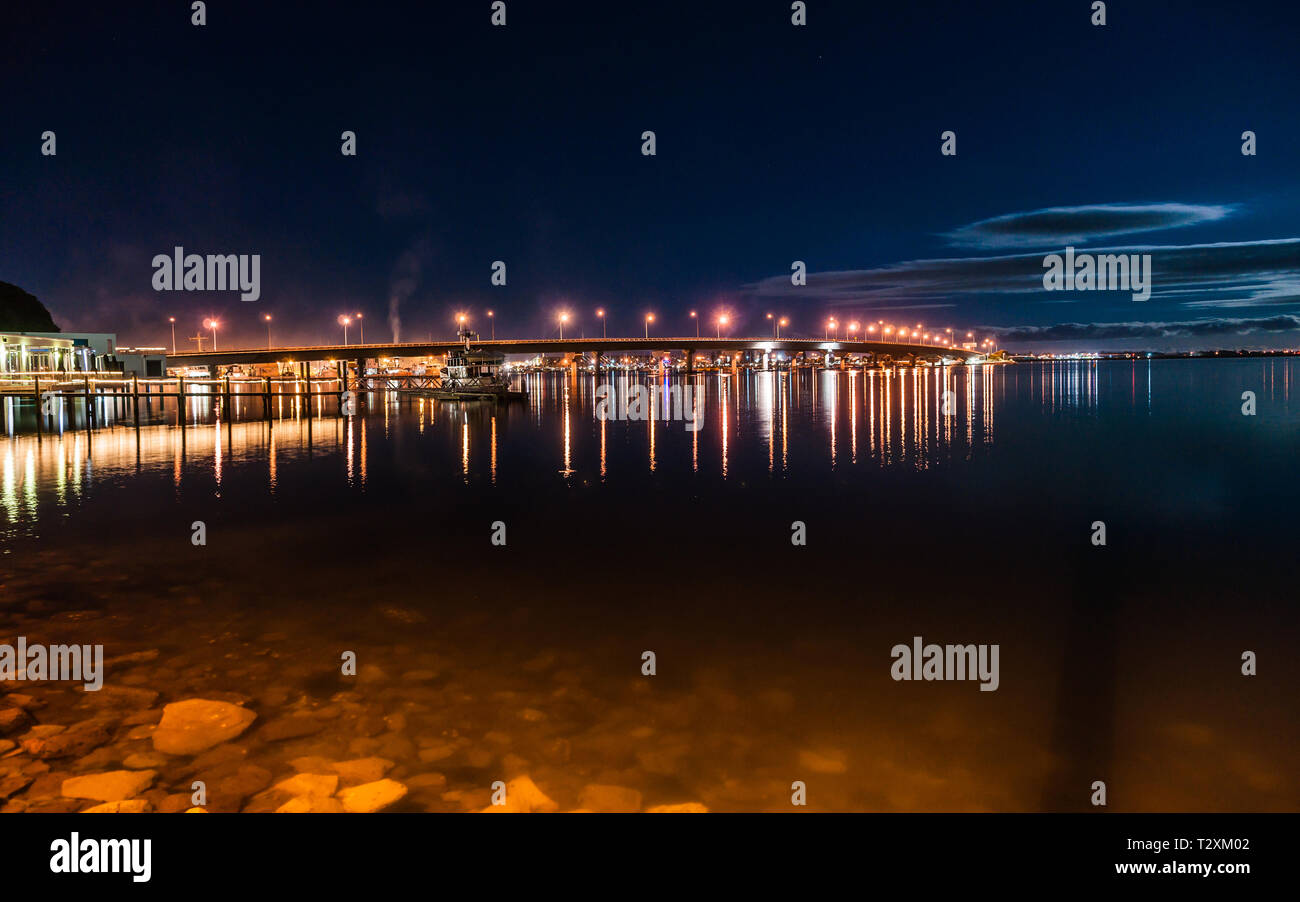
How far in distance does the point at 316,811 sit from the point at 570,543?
1174 cm

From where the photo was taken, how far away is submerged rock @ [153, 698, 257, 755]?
323 inches

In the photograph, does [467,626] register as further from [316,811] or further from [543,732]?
[316,811]

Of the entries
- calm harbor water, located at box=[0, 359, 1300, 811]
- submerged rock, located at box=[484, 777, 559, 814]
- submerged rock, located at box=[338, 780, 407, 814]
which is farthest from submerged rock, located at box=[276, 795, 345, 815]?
submerged rock, located at box=[484, 777, 559, 814]

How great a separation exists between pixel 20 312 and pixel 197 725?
158m

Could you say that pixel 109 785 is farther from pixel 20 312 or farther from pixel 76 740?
pixel 20 312

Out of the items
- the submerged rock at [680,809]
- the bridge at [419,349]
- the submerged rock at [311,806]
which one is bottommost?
the submerged rock at [680,809]

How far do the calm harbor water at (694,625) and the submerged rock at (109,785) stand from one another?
0.20m

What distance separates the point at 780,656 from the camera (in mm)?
11188

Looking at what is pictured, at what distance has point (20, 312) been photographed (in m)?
129

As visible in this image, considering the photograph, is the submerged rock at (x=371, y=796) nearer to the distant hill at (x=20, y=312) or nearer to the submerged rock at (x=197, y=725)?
the submerged rock at (x=197, y=725)

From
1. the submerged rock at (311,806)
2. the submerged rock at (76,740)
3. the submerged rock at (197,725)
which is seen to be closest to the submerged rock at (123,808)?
the submerged rock at (197,725)

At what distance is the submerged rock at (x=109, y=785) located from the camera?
23.6 ft
